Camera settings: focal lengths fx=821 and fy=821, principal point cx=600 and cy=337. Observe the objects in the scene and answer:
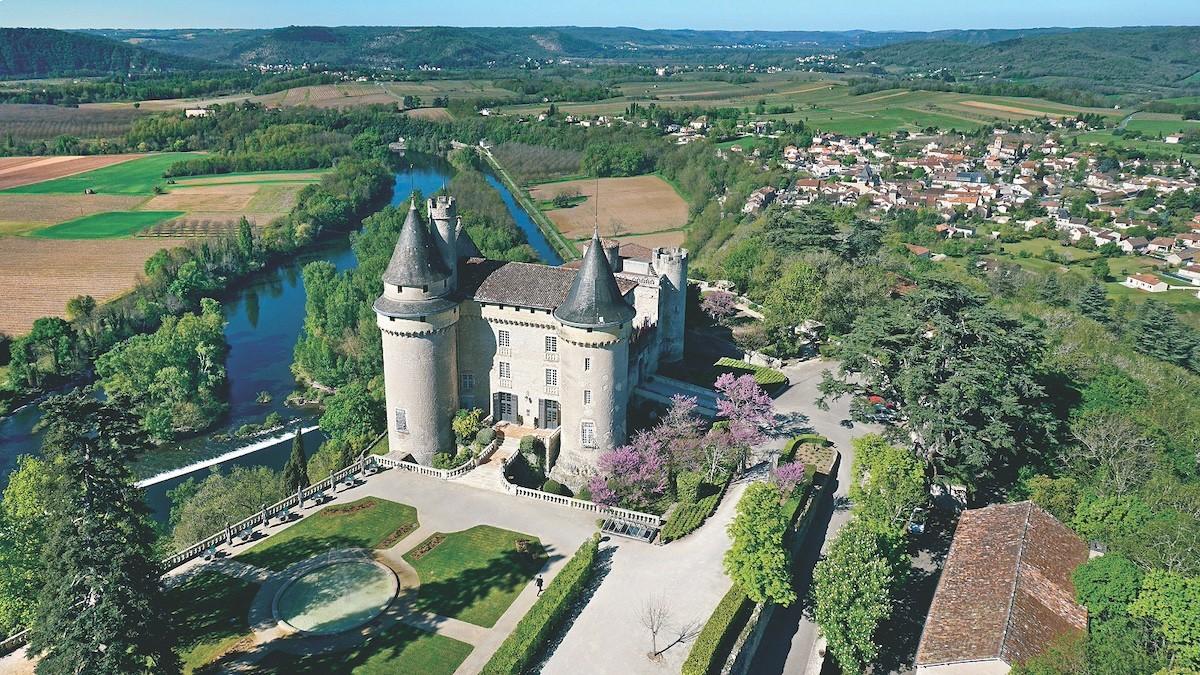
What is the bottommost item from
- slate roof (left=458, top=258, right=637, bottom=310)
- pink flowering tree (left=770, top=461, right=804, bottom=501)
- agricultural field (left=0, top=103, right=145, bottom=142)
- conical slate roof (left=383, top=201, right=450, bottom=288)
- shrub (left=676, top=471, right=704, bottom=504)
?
shrub (left=676, top=471, right=704, bottom=504)

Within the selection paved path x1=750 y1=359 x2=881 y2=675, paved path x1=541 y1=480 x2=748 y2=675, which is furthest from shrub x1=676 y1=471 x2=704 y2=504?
paved path x1=750 y1=359 x2=881 y2=675

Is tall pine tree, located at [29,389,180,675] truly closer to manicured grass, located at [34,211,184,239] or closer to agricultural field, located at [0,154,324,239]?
agricultural field, located at [0,154,324,239]

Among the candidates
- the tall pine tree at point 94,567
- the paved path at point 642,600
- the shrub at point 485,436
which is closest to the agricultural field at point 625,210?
the shrub at point 485,436

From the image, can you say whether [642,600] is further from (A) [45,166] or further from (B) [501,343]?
(A) [45,166]

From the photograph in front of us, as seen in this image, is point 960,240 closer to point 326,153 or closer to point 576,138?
point 576,138

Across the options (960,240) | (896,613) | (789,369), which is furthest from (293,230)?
(896,613)

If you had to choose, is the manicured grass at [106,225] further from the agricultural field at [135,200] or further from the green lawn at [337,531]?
the green lawn at [337,531]

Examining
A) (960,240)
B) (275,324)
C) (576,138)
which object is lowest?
(275,324)
